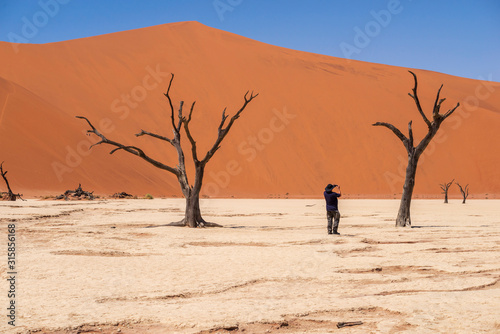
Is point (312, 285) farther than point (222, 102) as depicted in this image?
No

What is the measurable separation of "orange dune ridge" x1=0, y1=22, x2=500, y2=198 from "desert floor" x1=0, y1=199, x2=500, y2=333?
107 feet

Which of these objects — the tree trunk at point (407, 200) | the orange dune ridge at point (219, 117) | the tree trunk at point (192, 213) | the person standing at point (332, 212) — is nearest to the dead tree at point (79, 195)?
the orange dune ridge at point (219, 117)

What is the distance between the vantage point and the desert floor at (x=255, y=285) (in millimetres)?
4934

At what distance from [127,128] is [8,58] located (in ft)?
55.7

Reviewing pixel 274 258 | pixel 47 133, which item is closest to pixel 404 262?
pixel 274 258

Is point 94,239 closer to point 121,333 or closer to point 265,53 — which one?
point 121,333

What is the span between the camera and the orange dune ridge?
45531 millimetres

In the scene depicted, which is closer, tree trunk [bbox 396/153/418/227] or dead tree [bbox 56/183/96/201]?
tree trunk [bbox 396/153/418/227]

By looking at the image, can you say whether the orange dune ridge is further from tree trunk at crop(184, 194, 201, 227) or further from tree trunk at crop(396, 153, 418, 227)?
tree trunk at crop(396, 153, 418, 227)

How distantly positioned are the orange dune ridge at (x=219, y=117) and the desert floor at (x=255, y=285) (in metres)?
32.7

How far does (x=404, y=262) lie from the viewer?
8594mm

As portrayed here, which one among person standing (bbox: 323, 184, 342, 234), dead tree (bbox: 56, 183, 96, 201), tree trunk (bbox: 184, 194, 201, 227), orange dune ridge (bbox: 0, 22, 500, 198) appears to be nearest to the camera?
person standing (bbox: 323, 184, 342, 234)

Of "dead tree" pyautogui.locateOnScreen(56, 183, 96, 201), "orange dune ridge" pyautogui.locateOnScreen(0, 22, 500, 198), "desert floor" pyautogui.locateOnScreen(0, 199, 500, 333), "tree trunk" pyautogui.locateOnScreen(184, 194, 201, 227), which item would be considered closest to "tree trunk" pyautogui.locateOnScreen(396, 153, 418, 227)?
"desert floor" pyautogui.locateOnScreen(0, 199, 500, 333)

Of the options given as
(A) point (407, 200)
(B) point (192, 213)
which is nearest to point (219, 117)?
(A) point (407, 200)
